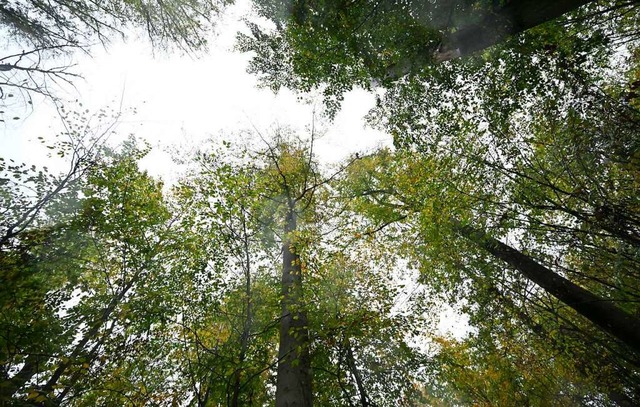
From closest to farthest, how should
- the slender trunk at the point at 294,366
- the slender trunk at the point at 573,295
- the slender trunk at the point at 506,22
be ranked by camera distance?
the slender trunk at the point at 294,366 → the slender trunk at the point at 506,22 → the slender trunk at the point at 573,295

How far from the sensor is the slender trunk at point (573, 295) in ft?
14.2

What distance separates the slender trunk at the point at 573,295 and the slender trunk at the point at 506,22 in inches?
147

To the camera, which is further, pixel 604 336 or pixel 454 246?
pixel 454 246

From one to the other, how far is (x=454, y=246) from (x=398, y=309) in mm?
3116

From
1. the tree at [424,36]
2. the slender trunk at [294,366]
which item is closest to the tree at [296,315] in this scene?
the slender trunk at [294,366]

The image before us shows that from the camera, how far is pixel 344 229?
22.4 ft

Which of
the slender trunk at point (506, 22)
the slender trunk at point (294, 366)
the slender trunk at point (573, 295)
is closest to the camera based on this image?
the slender trunk at point (294, 366)

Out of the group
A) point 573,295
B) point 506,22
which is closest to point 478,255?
point 573,295

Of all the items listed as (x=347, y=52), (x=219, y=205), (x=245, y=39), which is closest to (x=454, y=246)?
(x=347, y=52)

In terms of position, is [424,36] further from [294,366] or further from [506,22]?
[294,366]

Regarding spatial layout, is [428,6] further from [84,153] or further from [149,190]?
[149,190]

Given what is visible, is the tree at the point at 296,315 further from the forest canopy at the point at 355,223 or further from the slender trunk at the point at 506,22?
the slender trunk at the point at 506,22

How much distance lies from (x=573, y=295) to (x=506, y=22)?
5.25 meters

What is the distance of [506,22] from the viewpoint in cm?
443
